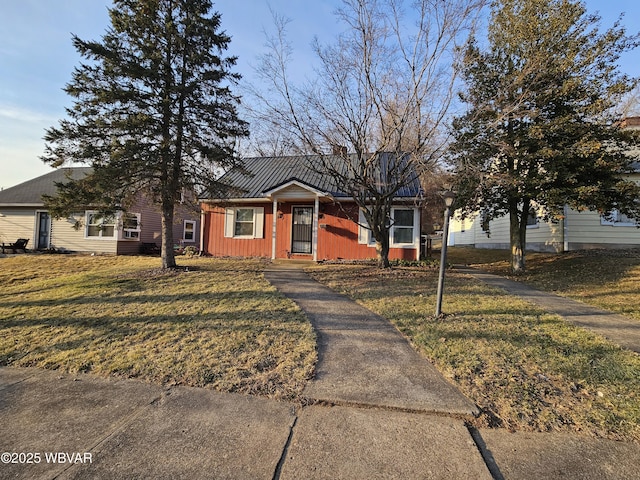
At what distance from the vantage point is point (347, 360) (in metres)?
3.99

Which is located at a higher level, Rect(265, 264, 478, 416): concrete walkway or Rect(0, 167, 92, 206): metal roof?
Rect(0, 167, 92, 206): metal roof

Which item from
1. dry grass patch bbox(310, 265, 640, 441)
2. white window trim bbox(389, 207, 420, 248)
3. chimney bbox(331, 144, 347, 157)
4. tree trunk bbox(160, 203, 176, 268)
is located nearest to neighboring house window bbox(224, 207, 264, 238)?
tree trunk bbox(160, 203, 176, 268)

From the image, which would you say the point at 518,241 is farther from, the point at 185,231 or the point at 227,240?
the point at 185,231

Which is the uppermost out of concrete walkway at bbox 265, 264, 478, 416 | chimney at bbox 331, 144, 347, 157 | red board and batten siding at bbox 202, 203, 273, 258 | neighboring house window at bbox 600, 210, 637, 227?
chimney at bbox 331, 144, 347, 157

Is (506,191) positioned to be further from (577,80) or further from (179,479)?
(179,479)

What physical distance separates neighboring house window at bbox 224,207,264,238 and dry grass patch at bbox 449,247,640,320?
30.2 ft

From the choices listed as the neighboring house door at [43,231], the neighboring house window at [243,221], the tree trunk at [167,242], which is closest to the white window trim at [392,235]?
the neighboring house window at [243,221]

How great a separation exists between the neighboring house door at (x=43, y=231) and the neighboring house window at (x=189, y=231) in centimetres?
672

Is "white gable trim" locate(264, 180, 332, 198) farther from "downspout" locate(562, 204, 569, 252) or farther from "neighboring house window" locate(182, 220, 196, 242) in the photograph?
"downspout" locate(562, 204, 569, 252)

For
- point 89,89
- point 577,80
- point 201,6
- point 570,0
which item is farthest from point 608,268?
point 89,89

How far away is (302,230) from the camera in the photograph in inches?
551

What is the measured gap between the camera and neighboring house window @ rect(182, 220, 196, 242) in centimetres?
2006

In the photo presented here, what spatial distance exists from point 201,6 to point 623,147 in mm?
12756

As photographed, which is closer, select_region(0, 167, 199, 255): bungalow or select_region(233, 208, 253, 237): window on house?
select_region(233, 208, 253, 237): window on house
